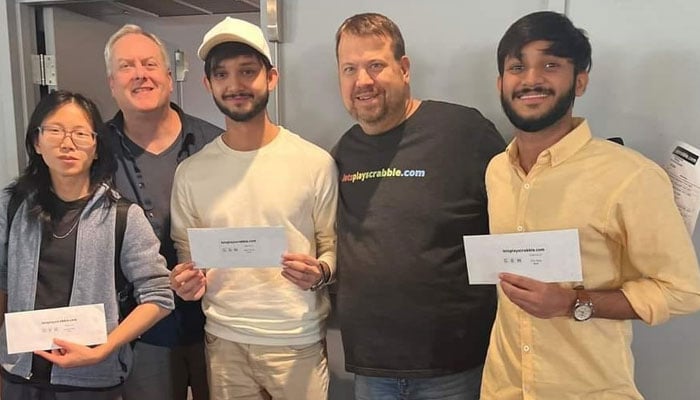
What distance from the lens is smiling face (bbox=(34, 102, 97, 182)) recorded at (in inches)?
63.5

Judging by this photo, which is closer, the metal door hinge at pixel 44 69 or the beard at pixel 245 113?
the beard at pixel 245 113

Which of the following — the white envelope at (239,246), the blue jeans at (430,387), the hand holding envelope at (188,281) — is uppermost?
the white envelope at (239,246)

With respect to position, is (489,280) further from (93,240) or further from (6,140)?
(6,140)

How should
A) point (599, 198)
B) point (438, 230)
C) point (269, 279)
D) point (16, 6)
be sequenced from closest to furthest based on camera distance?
point (599, 198)
point (438, 230)
point (269, 279)
point (16, 6)

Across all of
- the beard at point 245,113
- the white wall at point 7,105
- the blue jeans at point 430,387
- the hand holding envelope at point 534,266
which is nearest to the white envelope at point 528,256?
the hand holding envelope at point 534,266

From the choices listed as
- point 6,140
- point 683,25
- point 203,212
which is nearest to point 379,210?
point 203,212

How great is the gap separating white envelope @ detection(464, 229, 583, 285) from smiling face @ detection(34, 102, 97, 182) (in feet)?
3.37

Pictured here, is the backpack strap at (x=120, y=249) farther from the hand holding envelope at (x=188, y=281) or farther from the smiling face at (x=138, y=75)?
the smiling face at (x=138, y=75)

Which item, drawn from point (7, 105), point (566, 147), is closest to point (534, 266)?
point (566, 147)

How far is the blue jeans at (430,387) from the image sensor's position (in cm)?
163

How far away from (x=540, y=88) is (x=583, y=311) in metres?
0.47

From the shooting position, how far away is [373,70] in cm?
163

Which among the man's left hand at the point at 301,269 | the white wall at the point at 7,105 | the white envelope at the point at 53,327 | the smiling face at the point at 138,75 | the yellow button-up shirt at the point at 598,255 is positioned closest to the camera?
the yellow button-up shirt at the point at 598,255

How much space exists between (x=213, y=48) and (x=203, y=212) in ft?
1.51
